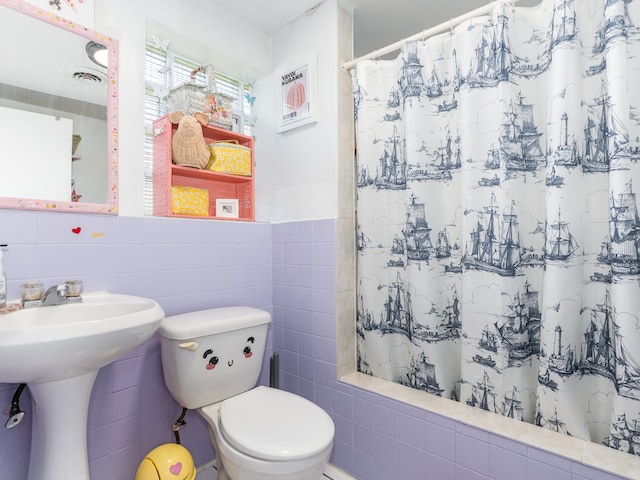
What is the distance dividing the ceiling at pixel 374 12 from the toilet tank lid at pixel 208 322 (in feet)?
4.93

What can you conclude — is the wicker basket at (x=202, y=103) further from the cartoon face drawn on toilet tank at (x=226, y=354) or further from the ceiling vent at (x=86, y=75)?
the cartoon face drawn on toilet tank at (x=226, y=354)

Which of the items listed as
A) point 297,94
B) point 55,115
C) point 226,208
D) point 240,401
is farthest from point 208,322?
point 297,94

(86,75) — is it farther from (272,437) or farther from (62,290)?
(272,437)

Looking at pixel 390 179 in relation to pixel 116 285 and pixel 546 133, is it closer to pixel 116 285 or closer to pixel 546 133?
pixel 546 133

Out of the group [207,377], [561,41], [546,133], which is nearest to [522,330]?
[546,133]

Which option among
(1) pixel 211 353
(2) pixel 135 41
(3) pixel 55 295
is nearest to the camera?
(3) pixel 55 295

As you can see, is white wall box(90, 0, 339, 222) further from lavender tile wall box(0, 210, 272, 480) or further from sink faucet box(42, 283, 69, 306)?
sink faucet box(42, 283, 69, 306)

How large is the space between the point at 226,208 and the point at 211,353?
758mm

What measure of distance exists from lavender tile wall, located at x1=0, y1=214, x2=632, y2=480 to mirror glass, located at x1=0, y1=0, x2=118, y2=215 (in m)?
0.10

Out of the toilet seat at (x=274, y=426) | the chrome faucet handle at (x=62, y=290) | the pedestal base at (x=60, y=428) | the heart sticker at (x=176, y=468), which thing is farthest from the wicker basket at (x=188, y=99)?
the heart sticker at (x=176, y=468)

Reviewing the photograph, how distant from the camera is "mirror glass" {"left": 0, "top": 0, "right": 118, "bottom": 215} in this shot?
1229 mm

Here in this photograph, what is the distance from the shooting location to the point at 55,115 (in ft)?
4.34

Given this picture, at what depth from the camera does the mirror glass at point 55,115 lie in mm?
1229

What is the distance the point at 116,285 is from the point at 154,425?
0.62 metres
